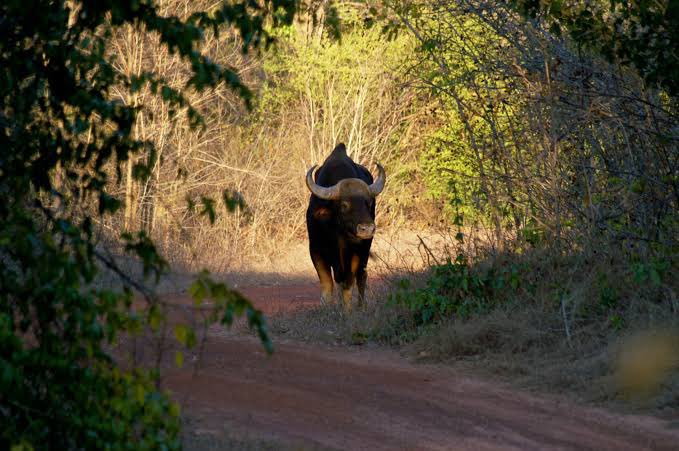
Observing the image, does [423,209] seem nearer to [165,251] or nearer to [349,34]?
[349,34]

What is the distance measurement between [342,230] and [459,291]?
8.44 feet

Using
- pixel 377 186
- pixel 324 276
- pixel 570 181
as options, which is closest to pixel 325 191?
pixel 377 186

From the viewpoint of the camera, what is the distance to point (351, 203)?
41.8 feet

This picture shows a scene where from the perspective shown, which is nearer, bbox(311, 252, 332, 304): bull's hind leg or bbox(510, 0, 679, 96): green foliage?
bbox(510, 0, 679, 96): green foliage

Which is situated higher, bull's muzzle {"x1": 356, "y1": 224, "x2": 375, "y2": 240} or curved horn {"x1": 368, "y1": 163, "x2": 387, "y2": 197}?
curved horn {"x1": 368, "y1": 163, "x2": 387, "y2": 197}

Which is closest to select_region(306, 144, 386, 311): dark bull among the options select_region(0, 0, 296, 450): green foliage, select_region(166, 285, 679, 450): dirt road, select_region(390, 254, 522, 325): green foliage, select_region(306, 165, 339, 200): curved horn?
select_region(306, 165, 339, 200): curved horn

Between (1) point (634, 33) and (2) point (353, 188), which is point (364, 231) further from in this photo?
(1) point (634, 33)

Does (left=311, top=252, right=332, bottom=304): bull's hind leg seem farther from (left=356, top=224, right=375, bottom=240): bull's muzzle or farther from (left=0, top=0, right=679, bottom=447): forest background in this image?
(left=0, top=0, right=679, bottom=447): forest background

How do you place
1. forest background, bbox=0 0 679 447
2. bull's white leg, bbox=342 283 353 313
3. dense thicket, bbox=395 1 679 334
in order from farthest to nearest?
bull's white leg, bbox=342 283 353 313 < dense thicket, bbox=395 1 679 334 < forest background, bbox=0 0 679 447

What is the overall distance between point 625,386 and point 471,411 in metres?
1.26

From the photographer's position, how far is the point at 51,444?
13.3 ft

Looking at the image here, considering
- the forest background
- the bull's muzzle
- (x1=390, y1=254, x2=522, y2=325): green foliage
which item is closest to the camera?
the forest background

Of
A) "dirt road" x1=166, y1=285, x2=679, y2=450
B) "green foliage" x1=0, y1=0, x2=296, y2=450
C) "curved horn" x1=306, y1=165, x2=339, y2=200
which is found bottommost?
"dirt road" x1=166, y1=285, x2=679, y2=450

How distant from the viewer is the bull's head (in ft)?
41.0
